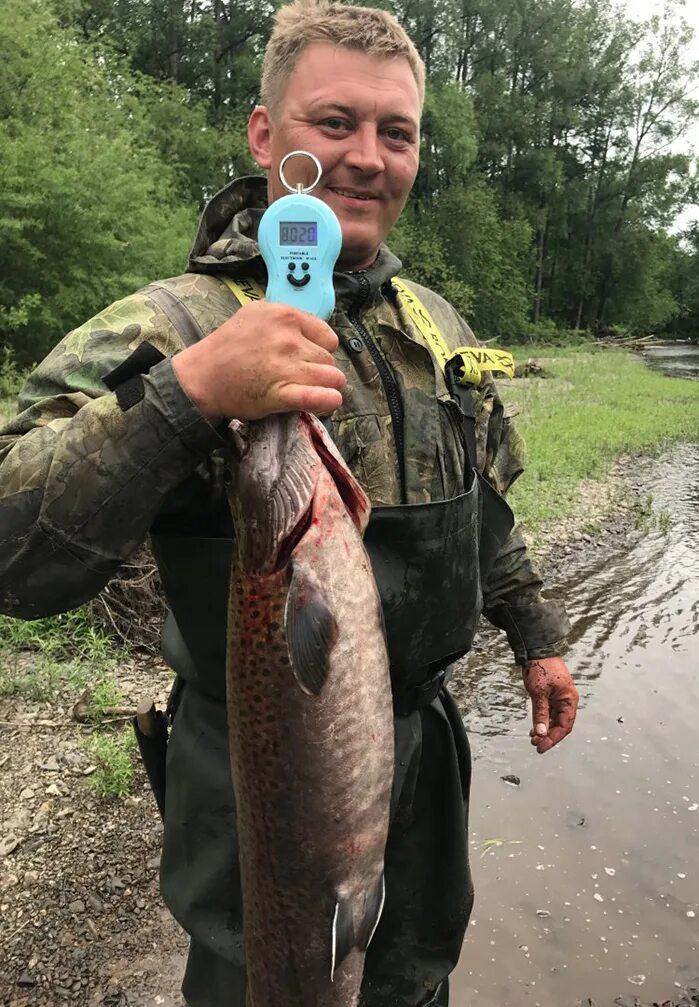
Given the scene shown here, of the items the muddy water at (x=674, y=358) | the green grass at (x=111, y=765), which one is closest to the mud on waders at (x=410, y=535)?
the green grass at (x=111, y=765)

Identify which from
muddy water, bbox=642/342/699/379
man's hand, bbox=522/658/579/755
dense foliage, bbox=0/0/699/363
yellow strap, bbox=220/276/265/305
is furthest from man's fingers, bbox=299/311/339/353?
muddy water, bbox=642/342/699/379

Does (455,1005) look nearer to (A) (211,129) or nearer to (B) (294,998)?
(B) (294,998)

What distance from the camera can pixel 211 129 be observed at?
33594 mm

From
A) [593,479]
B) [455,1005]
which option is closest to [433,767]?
[455,1005]

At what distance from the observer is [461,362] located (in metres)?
2.51

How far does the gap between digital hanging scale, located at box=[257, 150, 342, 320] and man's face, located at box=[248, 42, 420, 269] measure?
1.96 feet

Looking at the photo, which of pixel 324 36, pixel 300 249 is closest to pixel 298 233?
pixel 300 249

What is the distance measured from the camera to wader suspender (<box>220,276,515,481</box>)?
245 cm

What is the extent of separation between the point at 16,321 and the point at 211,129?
20.8m

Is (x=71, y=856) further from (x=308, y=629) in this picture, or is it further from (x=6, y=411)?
(x=6, y=411)

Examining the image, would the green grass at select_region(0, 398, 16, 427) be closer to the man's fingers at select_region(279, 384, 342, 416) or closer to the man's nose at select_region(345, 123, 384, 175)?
the man's nose at select_region(345, 123, 384, 175)

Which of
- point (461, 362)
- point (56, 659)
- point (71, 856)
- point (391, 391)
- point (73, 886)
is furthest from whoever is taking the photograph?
point (56, 659)

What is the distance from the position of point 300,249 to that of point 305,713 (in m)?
0.89

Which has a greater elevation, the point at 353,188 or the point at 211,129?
the point at 211,129
